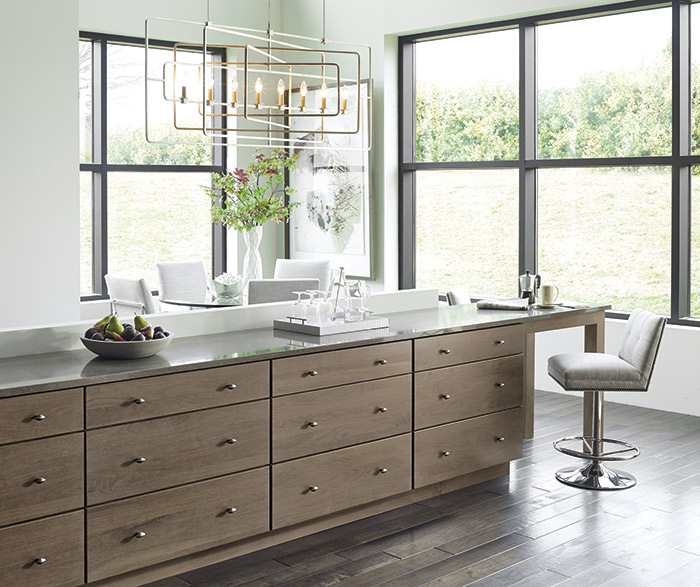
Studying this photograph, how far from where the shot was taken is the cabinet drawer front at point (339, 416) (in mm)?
3234

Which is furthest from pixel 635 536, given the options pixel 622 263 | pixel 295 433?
pixel 622 263

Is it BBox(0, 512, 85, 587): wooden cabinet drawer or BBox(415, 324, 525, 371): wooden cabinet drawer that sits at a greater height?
BBox(415, 324, 525, 371): wooden cabinet drawer

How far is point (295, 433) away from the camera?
327 cm

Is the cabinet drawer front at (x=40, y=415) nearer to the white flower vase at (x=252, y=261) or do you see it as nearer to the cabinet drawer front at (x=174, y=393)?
the cabinet drawer front at (x=174, y=393)

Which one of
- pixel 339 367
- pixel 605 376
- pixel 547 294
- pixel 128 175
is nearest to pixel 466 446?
pixel 605 376

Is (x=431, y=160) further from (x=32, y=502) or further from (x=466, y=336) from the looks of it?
(x=32, y=502)

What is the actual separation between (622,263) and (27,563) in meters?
4.54

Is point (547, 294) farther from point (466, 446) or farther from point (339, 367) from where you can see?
point (339, 367)

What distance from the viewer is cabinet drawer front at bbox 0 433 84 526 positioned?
2.56m

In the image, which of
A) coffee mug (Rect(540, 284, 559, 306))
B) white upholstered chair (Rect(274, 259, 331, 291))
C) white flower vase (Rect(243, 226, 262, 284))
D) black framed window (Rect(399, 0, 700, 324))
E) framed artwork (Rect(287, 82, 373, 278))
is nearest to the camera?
coffee mug (Rect(540, 284, 559, 306))

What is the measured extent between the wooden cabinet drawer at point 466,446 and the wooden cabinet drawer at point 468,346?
27 centimetres

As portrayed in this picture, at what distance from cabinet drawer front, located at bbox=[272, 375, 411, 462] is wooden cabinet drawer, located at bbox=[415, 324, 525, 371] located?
0.14 m

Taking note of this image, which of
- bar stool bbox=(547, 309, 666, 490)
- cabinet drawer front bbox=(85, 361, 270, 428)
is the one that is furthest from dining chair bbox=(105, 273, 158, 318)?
bar stool bbox=(547, 309, 666, 490)

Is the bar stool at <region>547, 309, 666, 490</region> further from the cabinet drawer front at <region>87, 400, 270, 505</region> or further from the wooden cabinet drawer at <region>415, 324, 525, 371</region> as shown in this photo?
the cabinet drawer front at <region>87, 400, 270, 505</region>
